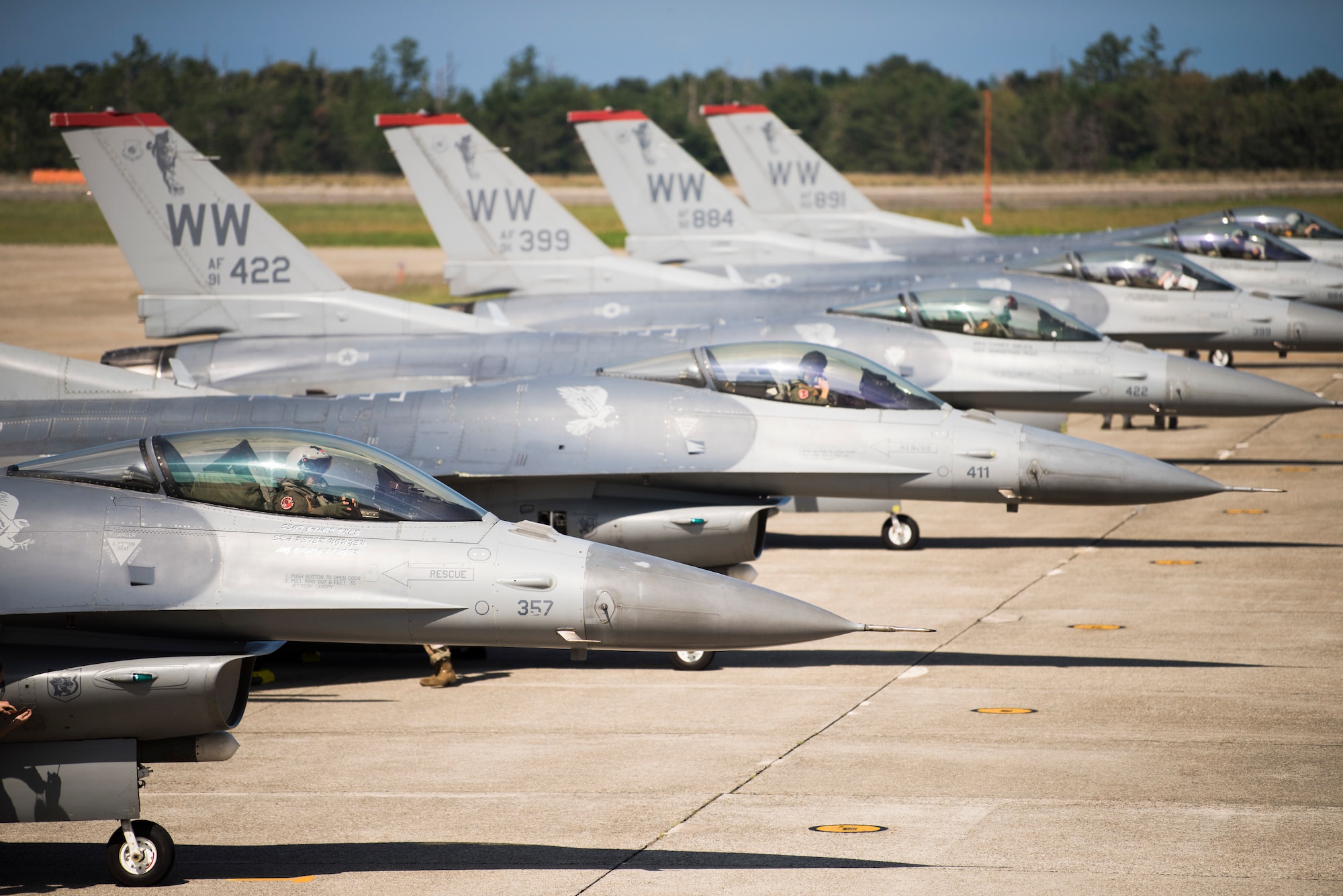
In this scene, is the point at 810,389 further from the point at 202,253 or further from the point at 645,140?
the point at 645,140

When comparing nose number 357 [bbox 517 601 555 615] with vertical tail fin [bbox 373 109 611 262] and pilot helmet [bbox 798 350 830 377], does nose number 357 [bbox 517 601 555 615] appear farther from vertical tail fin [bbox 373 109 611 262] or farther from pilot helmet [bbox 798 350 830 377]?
vertical tail fin [bbox 373 109 611 262]

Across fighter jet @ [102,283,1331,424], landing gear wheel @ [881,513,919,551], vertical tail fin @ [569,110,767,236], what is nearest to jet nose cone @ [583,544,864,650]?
landing gear wheel @ [881,513,919,551]

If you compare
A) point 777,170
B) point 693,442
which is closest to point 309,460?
point 693,442

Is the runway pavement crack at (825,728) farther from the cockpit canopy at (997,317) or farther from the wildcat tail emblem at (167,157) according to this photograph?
the wildcat tail emblem at (167,157)

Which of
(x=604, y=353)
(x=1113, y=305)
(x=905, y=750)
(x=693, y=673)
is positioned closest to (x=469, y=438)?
(x=693, y=673)

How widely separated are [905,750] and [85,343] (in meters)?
28.7

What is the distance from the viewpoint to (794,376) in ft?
43.5

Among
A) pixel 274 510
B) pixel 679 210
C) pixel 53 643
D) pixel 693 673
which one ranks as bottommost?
pixel 693 673

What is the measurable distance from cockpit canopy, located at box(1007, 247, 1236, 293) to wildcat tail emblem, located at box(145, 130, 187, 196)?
1295 centimetres

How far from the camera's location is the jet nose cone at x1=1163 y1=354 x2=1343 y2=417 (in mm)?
16500

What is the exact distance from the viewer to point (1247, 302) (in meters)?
21.0

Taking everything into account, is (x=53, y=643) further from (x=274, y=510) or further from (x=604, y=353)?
(x=604, y=353)

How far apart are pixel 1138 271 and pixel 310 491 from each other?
53.7 feet

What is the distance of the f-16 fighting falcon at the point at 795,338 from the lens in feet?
54.6
